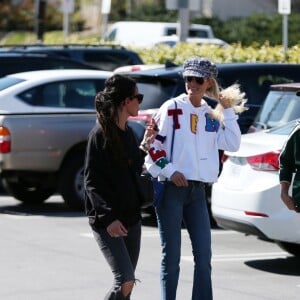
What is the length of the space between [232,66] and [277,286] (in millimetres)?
4597

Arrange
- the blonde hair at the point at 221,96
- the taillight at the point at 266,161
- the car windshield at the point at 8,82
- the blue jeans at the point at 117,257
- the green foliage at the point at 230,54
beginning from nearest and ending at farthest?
the blue jeans at the point at 117,257, the blonde hair at the point at 221,96, the taillight at the point at 266,161, the car windshield at the point at 8,82, the green foliage at the point at 230,54

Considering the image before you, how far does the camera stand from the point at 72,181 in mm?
13688

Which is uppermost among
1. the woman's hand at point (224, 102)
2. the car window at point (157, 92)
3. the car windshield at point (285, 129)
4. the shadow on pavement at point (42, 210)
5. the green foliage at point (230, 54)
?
the woman's hand at point (224, 102)

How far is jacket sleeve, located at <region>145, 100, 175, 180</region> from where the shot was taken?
7.07 m

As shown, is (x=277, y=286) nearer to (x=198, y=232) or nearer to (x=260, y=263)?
(x=260, y=263)

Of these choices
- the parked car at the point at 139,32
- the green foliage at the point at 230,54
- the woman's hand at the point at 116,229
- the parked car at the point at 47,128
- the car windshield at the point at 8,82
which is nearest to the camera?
the woman's hand at the point at 116,229

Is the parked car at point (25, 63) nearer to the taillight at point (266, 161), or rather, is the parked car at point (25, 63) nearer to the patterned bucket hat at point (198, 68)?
the taillight at point (266, 161)

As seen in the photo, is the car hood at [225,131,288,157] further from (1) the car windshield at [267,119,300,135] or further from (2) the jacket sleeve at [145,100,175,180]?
(2) the jacket sleeve at [145,100,175,180]

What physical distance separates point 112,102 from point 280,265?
419cm

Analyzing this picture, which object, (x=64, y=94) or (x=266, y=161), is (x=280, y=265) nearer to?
(x=266, y=161)

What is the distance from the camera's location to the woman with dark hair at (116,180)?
637 centimetres

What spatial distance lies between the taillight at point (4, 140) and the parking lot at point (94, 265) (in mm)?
822

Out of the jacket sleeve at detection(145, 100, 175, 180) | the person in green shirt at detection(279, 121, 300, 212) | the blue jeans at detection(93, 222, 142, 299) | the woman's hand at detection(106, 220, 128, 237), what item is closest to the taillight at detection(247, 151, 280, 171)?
the jacket sleeve at detection(145, 100, 175, 180)

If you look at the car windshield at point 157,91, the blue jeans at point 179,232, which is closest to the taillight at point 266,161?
the blue jeans at point 179,232
